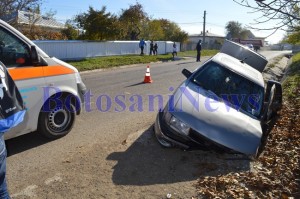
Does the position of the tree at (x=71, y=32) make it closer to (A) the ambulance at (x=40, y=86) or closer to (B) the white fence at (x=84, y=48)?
(B) the white fence at (x=84, y=48)

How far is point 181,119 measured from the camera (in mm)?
4305

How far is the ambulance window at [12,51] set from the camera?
423cm

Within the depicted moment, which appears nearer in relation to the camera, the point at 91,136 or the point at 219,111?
the point at 219,111

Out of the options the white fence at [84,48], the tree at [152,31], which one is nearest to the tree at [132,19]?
the tree at [152,31]

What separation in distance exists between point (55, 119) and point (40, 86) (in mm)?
748

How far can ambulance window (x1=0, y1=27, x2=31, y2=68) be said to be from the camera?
4.23 meters

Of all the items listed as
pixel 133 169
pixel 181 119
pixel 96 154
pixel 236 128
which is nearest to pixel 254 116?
pixel 236 128

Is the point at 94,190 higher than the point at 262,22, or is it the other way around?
Result: the point at 262,22

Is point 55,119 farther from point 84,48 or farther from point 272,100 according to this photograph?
point 84,48

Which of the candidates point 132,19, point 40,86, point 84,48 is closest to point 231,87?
point 40,86

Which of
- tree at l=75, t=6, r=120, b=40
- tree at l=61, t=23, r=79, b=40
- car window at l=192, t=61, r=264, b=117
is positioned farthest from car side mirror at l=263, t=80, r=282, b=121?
tree at l=61, t=23, r=79, b=40

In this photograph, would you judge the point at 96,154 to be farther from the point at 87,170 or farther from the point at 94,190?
the point at 94,190

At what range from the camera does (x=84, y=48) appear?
69.1 ft

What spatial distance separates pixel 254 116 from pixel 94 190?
9.70 ft
